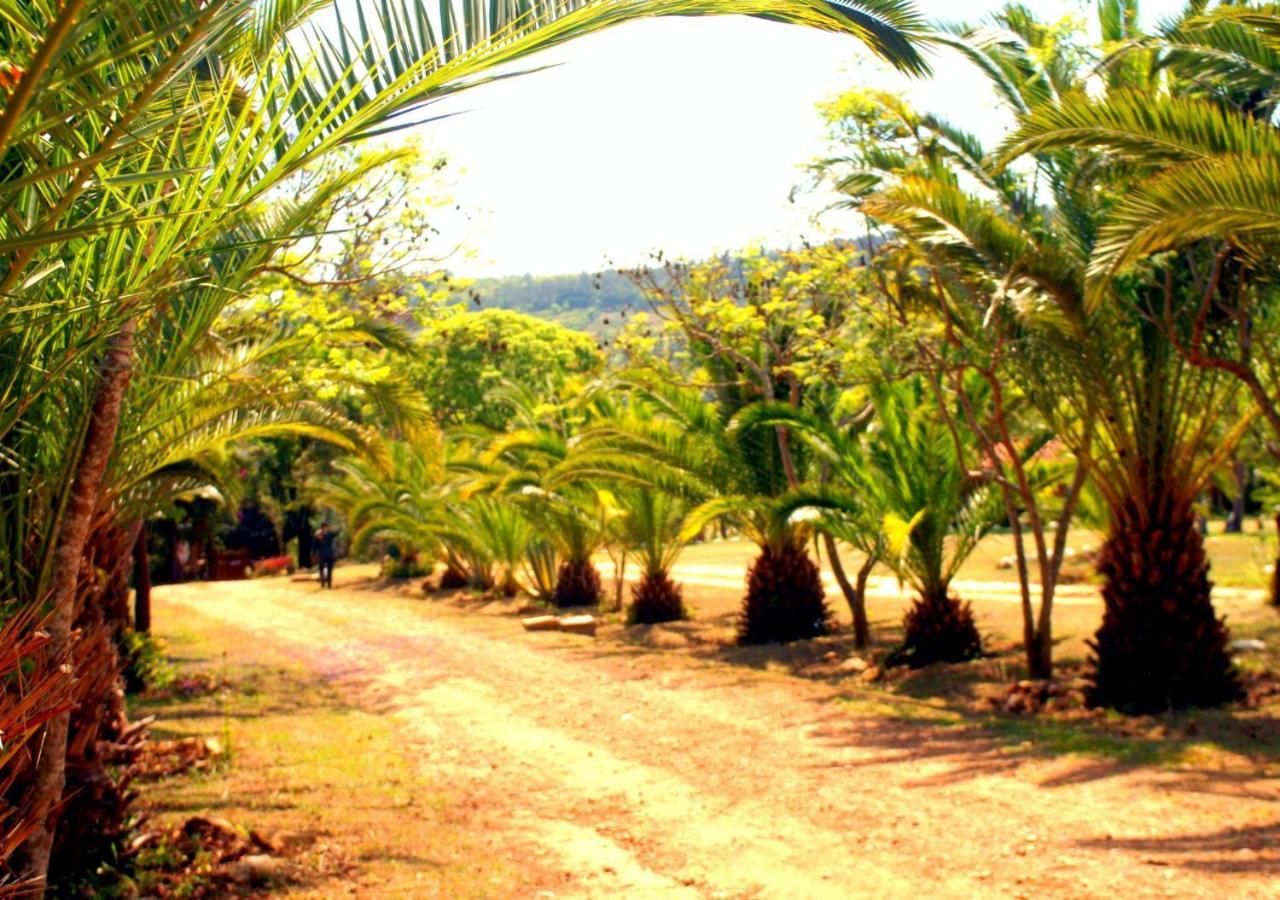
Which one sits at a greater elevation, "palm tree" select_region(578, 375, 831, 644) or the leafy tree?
the leafy tree

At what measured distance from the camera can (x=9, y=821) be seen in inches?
199

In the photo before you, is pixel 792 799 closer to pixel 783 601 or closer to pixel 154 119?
pixel 154 119

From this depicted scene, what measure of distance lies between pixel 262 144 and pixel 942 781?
626cm

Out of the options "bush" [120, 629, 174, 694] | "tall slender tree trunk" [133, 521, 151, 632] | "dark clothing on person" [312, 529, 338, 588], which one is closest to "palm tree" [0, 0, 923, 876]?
"bush" [120, 629, 174, 694]

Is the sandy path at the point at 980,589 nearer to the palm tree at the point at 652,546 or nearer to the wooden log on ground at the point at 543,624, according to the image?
the palm tree at the point at 652,546

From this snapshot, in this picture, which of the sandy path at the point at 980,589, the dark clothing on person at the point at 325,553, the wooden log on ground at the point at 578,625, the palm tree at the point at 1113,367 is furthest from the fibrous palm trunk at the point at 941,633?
the dark clothing on person at the point at 325,553

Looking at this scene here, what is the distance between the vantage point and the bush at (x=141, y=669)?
13.1 meters

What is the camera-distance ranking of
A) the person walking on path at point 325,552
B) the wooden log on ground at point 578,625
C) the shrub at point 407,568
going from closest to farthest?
the wooden log on ground at point 578,625, the person walking on path at point 325,552, the shrub at point 407,568

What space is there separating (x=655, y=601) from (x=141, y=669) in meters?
7.23

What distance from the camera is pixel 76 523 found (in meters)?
4.97

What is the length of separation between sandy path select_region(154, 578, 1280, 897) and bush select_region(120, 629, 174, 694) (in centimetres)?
221

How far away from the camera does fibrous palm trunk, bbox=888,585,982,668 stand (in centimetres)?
1255

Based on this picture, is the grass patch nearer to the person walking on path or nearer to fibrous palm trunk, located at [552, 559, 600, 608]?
fibrous palm trunk, located at [552, 559, 600, 608]

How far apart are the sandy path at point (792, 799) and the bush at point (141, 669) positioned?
221cm
